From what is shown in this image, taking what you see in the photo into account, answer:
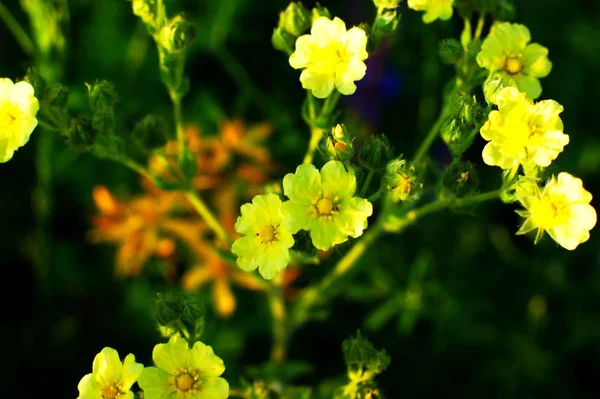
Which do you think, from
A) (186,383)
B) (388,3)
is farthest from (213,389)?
(388,3)

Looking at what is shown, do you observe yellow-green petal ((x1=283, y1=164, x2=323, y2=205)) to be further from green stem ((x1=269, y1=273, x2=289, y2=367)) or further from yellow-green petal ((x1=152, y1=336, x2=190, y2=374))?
green stem ((x1=269, y1=273, x2=289, y2=367))

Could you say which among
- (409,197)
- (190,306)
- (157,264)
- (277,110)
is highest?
(277,110)

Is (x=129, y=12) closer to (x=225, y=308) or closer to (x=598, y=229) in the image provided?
(x=225, y=308)

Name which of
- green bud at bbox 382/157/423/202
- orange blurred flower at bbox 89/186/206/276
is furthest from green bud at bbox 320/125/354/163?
→ orange blurred flower at bbox 89/186/206/276

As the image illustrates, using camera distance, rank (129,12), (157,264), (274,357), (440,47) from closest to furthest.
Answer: (440,47), (274,357), (157,264), (129,12)

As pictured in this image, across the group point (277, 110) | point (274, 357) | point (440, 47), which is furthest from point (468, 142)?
point (277, 110)

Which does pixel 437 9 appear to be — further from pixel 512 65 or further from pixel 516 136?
pixel 516 136
